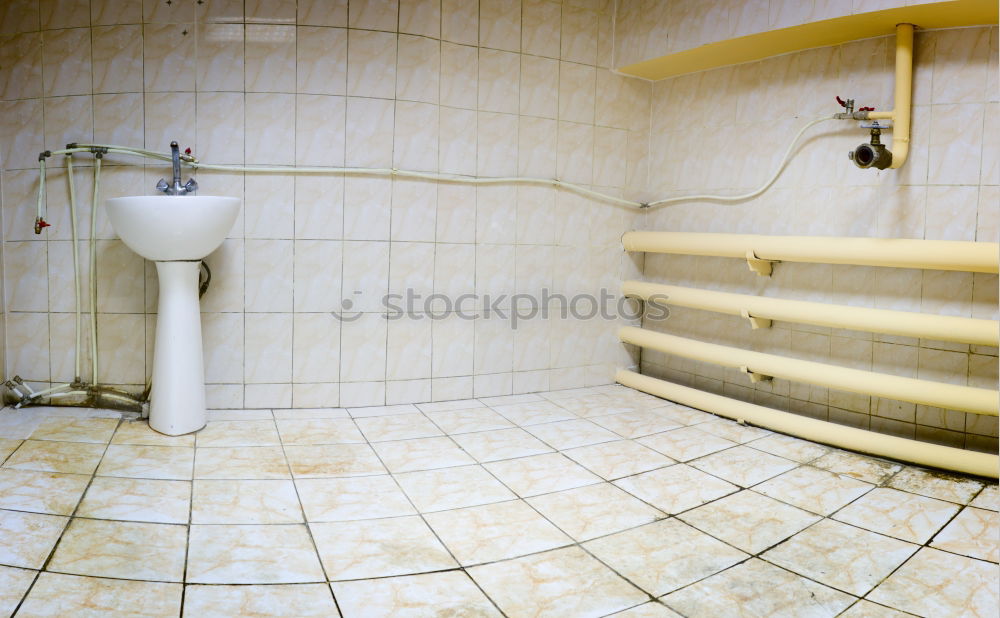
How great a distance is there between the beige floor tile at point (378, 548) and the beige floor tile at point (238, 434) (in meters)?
0.78

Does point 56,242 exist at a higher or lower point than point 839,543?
higher

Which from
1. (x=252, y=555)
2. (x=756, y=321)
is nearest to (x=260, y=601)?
(x=252, y=555)

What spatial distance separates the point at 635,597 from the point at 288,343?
6.26 ft

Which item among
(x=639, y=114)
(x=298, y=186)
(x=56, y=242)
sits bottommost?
(x=56, y=242)

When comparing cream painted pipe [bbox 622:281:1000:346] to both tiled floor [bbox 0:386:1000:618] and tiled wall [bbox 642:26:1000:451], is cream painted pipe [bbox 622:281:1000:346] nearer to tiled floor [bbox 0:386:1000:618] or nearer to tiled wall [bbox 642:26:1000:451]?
tiled wall [bbox 642:26:1000:451]

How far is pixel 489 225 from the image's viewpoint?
311 centimetres

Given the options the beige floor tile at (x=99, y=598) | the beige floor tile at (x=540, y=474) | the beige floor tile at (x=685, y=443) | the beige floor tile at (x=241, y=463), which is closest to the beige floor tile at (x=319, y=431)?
the beige floor tile at (x=241, y=463)

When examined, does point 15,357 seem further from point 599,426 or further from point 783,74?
point 783,74

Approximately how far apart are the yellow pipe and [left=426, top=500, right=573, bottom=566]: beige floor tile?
190 centimetres

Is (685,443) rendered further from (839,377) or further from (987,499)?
(987,499)

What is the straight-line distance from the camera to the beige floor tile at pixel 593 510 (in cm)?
181

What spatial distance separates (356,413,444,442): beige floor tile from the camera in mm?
2560

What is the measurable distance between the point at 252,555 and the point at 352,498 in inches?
16.0

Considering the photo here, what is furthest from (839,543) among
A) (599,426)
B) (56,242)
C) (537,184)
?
(56,242)
